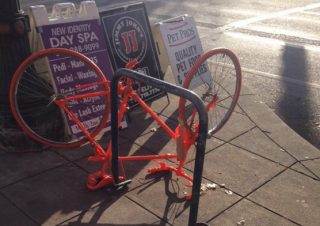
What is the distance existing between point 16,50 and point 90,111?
1079 millimetres

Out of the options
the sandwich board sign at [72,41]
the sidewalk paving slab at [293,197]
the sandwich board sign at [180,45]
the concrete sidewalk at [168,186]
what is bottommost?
the sidewalk paving slab at [293,197]

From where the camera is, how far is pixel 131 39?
20.9ft

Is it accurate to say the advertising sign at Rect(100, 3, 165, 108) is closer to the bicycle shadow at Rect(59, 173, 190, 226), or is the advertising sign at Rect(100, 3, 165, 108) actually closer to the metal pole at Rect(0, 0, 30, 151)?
the metal pole at Rect(0, 0, 30, 151)

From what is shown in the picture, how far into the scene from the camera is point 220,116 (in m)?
6.37

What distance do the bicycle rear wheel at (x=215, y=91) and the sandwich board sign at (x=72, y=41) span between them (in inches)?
45.0

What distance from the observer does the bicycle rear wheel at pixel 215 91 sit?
16.0 feet

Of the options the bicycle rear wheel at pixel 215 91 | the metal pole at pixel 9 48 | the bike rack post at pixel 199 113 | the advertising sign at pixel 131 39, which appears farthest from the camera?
the advertising sign at pixel 131 39

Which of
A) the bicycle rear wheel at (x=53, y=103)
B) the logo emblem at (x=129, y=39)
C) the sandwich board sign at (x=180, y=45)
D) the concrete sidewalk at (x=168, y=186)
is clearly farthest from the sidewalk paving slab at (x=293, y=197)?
the logo emblem at (x=129, y=39)

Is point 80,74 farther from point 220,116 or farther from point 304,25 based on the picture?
point 304,25

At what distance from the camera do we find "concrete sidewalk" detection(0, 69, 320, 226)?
4.15m

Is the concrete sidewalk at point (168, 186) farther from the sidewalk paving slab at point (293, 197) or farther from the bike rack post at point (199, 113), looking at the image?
the bike rack post at point (199, 113)

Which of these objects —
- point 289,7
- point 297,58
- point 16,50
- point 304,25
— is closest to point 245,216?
point 16,50

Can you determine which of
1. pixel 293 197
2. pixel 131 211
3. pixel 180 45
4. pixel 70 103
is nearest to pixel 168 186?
pixel 131 211

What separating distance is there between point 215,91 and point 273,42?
4395 mm
